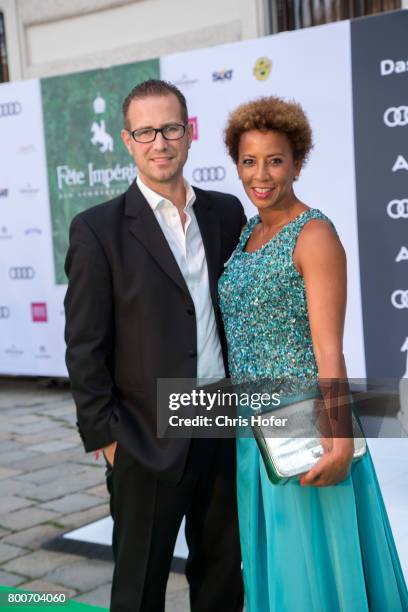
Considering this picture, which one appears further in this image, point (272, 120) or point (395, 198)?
point (395, 198)

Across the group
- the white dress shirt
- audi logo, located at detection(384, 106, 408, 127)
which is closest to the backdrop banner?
audi logo, located at detection(384, 106, 408, 127)

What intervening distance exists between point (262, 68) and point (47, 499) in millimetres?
3208

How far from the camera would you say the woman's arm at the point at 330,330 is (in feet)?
6.88

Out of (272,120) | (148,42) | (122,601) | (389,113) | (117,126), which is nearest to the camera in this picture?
(272,120)

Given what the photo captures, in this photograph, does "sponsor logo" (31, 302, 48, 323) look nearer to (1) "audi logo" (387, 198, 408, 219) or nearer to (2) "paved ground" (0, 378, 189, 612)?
(2) "paved ground" (0, 378, 189, 612)

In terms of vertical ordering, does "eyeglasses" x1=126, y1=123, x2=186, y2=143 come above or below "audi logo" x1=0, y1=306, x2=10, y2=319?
above

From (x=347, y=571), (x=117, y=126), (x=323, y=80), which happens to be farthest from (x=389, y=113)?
(x=347, y=571)

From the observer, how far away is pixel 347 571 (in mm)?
2096

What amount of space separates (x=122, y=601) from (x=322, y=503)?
2.51ft

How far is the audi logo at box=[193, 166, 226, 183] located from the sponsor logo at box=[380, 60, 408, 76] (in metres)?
1.37

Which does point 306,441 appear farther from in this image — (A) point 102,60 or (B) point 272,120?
(A) point 102,60

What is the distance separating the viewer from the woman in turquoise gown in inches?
83.0

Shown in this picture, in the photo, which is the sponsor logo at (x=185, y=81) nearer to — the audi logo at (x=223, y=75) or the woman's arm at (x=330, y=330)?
the audi logo at (x=223, y=75)

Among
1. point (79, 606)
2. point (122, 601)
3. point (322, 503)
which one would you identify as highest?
point (322, 503)
